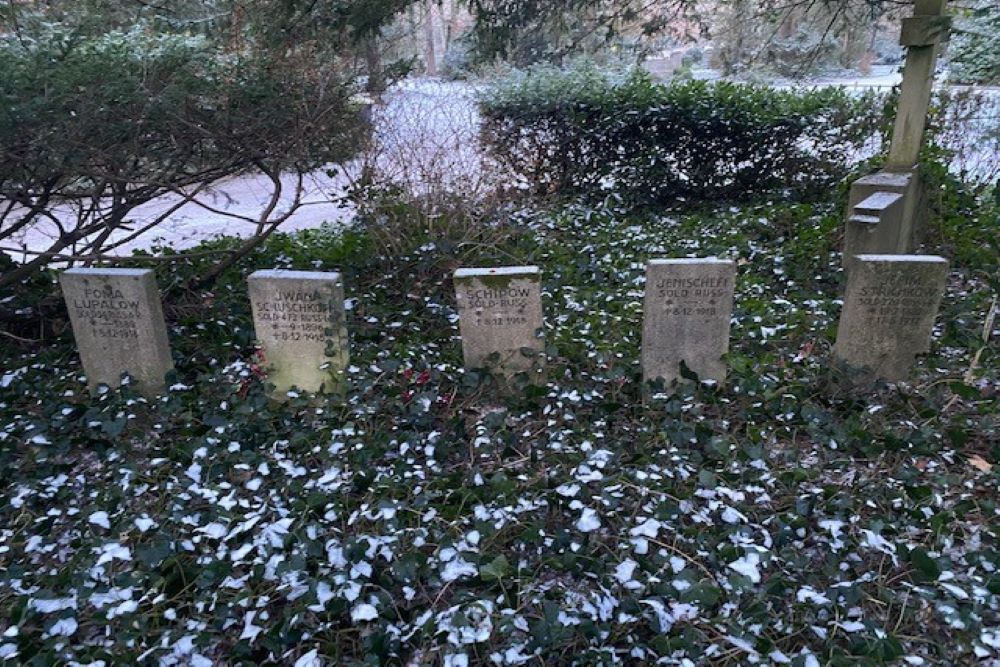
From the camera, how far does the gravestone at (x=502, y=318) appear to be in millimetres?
3885

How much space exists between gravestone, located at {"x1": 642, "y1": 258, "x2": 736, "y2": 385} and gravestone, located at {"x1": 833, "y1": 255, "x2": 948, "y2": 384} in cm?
61

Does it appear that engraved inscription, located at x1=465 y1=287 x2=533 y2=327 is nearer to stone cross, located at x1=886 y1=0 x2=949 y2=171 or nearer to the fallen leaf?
the fallen leaf

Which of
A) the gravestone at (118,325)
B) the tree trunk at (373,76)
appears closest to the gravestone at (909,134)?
the tree trunk at (373,76)

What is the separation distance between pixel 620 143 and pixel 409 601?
655 centimetres

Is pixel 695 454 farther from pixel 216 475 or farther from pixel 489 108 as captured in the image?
pixel 489 108

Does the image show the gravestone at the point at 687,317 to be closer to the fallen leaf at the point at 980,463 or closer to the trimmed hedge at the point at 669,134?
the fallen leaf at the point at 980,463

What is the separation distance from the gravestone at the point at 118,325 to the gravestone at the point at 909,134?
178 inches

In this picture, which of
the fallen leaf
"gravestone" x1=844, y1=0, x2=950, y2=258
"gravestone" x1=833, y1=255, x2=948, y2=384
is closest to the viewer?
the fallen leaf

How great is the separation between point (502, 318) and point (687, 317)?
3.24 ft

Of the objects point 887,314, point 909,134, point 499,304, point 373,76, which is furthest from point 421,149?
point 887,314

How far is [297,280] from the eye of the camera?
12.4 ft

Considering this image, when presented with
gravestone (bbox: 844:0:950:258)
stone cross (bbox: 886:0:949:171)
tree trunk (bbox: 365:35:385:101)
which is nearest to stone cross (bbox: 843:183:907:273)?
gravestone (bbox: 844:0:950:258)

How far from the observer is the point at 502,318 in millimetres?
3947

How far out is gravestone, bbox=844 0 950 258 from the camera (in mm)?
5285
